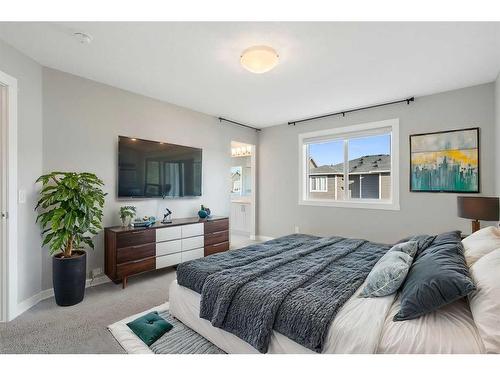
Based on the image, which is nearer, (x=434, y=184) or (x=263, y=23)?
(x=263, y=23)

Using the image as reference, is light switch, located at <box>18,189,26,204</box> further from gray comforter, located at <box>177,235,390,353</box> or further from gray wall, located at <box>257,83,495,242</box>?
gray wall, located at <box>257,83,495,242</box>

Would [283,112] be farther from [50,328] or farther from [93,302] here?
[50,328]

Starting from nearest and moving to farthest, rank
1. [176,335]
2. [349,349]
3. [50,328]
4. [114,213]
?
[349,349] < [176,335] < [50,328] < [114,213]

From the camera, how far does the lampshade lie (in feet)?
8.23

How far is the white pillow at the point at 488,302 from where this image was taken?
1026mm

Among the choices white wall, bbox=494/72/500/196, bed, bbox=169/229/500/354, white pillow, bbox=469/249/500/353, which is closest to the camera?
white pillow, bbox=469/249/500/353

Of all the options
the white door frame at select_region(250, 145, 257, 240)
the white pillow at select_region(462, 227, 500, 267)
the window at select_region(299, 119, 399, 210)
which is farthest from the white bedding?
the white door frame at select_region(250, 145, 257, 240)

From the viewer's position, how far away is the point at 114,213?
10.8ft

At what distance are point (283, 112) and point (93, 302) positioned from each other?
151 inches

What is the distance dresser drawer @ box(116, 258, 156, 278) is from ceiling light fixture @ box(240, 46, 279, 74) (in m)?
2.60

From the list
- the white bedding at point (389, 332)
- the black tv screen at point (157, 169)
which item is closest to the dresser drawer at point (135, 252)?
the black tv screen at point (157, 169)

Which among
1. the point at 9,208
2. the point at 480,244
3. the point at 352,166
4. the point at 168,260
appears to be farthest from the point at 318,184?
the point at 9,208
